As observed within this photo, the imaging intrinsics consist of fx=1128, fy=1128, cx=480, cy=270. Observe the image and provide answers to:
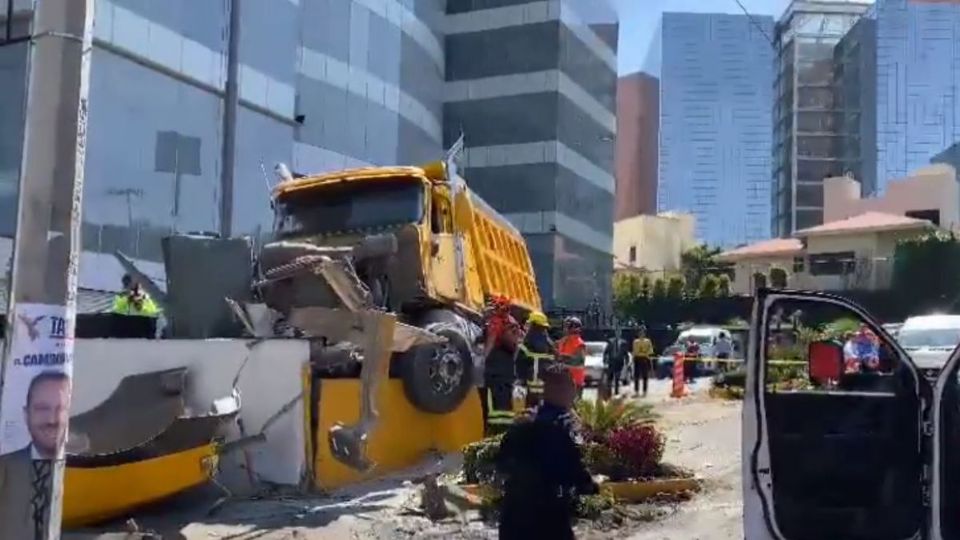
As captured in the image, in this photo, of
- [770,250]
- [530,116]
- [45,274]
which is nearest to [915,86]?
[770,250]

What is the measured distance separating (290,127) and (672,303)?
25.4 meters

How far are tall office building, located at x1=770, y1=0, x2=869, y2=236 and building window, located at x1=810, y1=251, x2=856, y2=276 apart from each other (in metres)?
35.6

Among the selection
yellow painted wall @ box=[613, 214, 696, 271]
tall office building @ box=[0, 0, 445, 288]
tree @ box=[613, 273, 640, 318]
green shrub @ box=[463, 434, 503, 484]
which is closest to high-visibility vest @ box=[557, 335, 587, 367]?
tall office building @ box=[0, 0, 445, 288]

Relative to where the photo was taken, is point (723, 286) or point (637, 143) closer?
point (723, 286)

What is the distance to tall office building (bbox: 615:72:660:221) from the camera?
352 feet

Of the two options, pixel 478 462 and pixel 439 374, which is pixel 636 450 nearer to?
pixel 478 462

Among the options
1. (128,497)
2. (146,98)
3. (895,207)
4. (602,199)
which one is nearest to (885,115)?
(895,207)

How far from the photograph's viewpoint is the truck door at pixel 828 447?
5.49 meters

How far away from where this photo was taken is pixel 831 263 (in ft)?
173

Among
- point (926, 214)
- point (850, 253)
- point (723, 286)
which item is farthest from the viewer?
point (926, 214)

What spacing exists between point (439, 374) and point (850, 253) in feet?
149

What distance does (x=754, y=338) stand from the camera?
18.0 feet

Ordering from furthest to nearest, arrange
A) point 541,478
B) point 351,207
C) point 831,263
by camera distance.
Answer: point 831,263 < point 351,207 < point 541,478

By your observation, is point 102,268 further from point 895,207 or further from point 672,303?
point 895,207
